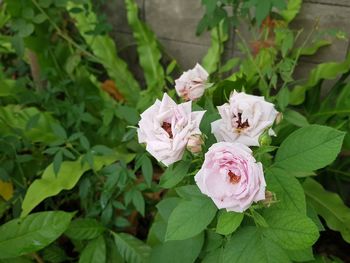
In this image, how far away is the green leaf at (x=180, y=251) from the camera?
82 cm

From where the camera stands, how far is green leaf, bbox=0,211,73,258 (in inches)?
38.9

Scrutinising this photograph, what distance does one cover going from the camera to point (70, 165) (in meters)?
1.32

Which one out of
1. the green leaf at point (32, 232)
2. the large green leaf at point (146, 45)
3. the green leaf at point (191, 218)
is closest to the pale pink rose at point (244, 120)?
the green leaf at point (191, 218)

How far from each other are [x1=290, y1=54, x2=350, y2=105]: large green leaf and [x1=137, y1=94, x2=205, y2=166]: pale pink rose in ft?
2.85

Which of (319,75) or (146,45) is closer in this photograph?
(319,75)

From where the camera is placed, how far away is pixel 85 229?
1.12 meters

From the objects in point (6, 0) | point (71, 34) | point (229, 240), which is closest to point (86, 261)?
point (229, 240)

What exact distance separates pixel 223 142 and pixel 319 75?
93cm

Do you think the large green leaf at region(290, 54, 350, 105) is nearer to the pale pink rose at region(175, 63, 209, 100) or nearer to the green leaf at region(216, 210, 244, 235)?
the pale pink rose at region(175, 63, 209, 100)

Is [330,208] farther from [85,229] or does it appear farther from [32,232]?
[32,232]

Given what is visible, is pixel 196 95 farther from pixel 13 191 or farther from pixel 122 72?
A: pixel 122 72

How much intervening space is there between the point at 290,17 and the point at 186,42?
47 cm

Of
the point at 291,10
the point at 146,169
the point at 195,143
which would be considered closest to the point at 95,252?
the point at 146,169

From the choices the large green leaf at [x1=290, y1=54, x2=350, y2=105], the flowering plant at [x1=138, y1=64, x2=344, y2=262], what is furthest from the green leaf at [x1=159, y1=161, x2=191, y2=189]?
the large green leaf at [x1=290, y1=54, x2=350, y2=105]
